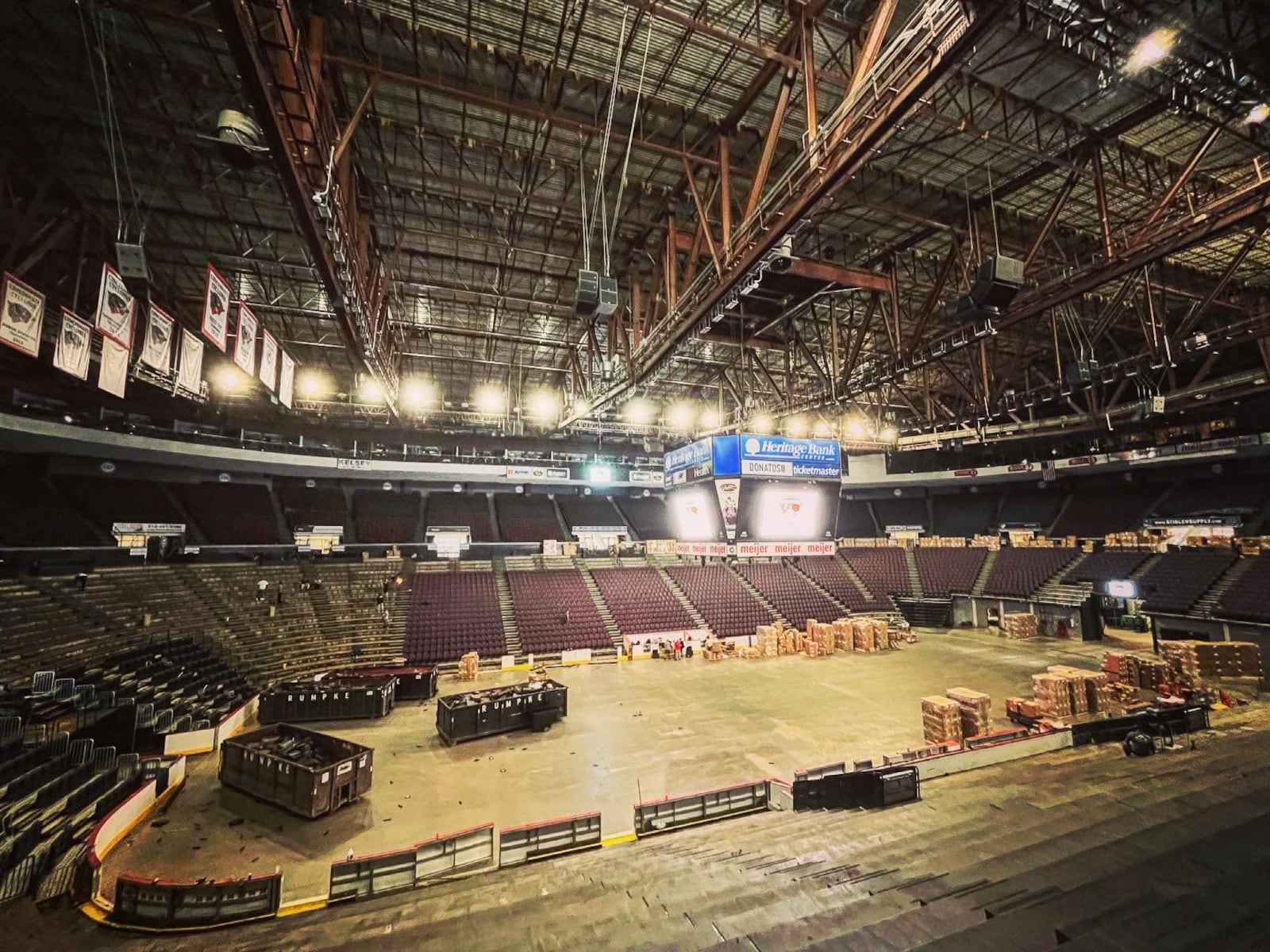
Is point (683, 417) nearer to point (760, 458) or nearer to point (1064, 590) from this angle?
point (760, 458)

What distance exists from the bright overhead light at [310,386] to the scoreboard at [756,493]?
15026mm

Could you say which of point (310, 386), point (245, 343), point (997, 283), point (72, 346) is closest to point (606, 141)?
point (997, 283)

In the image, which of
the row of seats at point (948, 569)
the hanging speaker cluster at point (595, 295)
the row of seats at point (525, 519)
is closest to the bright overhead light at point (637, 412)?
the row of seats at point (525, 519)

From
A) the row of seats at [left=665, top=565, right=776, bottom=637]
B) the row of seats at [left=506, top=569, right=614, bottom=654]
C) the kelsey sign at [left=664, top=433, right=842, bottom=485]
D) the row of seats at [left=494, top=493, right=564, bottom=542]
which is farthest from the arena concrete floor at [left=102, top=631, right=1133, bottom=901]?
the row of seats at [left=494, top=493, right=564, bottom=542]

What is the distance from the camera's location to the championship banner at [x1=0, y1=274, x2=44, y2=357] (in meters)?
8.19

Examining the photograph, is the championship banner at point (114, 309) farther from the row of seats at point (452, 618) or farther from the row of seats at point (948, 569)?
the row of seats at point (948, 569)

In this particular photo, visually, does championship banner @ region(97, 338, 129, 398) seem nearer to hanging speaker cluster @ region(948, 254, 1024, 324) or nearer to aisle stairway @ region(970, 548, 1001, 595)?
hanging speaker cluster @ region(948, 254, 1024, 324)

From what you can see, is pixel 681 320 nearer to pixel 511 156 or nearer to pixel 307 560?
pixel 511 156

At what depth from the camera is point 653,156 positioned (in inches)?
396

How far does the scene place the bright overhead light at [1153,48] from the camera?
557 cm

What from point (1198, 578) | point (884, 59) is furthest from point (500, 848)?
point (1198, 578)

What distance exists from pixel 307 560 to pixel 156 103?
19270 millimetres

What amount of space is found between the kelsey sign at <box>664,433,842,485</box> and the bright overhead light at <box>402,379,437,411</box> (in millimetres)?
12510

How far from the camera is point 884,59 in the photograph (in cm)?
547
